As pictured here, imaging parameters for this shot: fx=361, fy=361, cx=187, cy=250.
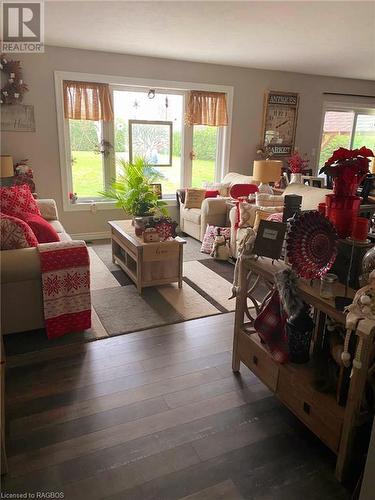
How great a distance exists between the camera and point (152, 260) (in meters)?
3.32

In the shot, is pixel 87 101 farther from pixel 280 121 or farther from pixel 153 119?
pixel 280 121

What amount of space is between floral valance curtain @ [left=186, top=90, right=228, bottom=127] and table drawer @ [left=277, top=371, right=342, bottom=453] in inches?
179

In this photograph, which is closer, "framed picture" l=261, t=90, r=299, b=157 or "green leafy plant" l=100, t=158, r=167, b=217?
"green leafy plant" l=100, t=158, r=167, b=217

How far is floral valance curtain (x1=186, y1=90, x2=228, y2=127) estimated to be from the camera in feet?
17.9

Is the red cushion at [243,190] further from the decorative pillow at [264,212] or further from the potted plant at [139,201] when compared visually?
the potted plant at [139,201]

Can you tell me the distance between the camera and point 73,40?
13.7 ft

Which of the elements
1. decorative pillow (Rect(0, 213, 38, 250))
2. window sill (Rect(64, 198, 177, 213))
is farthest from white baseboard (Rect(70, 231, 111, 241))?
decorative pillow (Rect(0, 213, 38, 250))

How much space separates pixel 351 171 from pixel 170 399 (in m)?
1.52

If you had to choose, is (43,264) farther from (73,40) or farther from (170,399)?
(73,40)

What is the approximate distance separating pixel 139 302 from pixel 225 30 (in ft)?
9.29

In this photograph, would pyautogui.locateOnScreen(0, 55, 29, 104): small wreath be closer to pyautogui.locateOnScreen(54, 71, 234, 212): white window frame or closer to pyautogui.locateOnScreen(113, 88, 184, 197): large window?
pyautogui.locateOnScreen(54, 71, 234, 212): white window frame

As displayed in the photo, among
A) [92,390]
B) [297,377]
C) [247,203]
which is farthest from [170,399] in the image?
[247,203]

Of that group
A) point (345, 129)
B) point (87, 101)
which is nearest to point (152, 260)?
point (87, 101)

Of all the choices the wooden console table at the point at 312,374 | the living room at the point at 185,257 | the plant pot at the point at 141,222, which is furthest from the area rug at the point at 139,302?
the wooden console table at the point at 312,374
